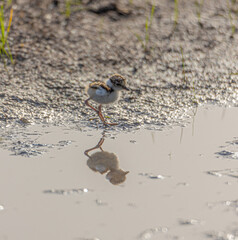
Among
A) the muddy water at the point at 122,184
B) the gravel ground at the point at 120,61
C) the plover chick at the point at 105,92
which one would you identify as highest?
the gravel ground at the point at 120,61

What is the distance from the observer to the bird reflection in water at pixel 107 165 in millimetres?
3431

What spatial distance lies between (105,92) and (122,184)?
126cm

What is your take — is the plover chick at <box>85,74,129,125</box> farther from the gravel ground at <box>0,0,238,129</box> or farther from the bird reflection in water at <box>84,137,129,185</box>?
the bird reflection in water at <box>84,137,129,185</box>

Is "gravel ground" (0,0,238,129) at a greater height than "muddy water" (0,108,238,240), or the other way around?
"gravel ground" (0,0,238,129)

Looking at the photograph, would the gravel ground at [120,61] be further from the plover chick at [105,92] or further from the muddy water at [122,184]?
the muddy water at [122,184]

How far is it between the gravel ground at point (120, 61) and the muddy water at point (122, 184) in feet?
1.15

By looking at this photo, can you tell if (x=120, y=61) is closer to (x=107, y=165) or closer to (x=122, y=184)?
(x=107, y=165)

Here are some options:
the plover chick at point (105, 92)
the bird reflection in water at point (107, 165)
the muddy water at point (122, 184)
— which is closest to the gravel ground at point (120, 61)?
the plover chick at point (105, 92)

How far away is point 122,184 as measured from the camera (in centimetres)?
331

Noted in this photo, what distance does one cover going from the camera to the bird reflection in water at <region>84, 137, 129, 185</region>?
3.43 m

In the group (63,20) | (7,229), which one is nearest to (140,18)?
(63,20)

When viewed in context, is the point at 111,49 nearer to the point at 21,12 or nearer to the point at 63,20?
the point at 63,20

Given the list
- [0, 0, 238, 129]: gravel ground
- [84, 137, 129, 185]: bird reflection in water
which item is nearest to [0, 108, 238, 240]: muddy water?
[84, 137, 129, 185]: bird reflection in water

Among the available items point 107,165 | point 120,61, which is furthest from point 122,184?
point 120,61
